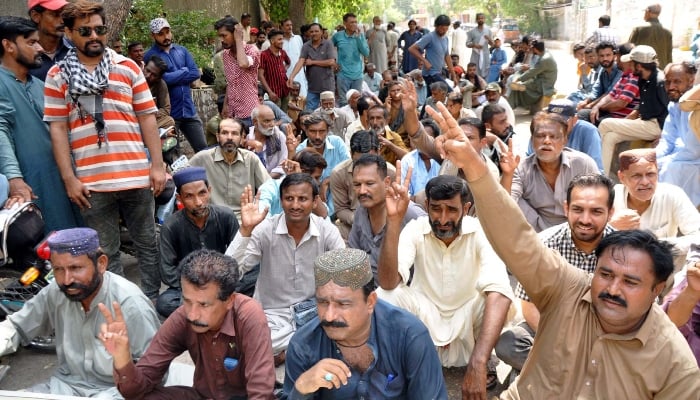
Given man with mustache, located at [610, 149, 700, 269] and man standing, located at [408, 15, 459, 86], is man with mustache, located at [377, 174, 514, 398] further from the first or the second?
man standing, located at [408, 15, 459, 86]

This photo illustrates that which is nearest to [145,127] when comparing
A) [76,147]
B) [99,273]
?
[76,147]

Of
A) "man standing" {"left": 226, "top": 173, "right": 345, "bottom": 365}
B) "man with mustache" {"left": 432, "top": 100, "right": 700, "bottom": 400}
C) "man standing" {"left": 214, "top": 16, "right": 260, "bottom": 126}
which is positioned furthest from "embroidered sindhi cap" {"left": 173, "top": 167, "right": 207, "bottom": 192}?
"man standing" {"left": 214, "top": 16, "right": 260, "bottom": 126}

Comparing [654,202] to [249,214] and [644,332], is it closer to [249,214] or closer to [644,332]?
[644,332]

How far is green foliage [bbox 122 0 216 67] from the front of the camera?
917 cm

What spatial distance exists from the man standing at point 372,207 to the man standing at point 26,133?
6.40 ft

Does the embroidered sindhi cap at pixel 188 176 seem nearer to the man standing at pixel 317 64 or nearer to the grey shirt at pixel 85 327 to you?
the grey shirt at pixel 85 327

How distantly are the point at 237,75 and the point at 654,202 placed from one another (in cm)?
469

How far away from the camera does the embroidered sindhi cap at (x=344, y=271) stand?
227 centimetres

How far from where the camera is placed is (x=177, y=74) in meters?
6.51

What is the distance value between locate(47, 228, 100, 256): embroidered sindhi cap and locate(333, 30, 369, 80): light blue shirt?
25.4 feet

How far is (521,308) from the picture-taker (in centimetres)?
320

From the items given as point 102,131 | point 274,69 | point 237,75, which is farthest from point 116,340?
point 274,69

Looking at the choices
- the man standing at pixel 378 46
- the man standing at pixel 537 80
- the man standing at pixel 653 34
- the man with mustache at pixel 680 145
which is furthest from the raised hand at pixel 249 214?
the man standing at pixel 378 46

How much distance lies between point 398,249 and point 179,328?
1.28 m
